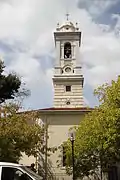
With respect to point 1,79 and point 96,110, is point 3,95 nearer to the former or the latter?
point 1,79

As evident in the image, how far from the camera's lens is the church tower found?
176 ft

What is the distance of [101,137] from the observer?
2467 cm

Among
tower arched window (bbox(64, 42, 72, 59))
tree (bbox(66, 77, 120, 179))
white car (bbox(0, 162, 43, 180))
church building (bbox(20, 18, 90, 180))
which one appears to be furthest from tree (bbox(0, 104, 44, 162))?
tower arched window (bbox(64, 42, 72, 59))

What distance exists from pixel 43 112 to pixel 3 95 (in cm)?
1276

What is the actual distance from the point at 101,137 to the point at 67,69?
31316 millimetres

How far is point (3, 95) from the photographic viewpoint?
21922 millimetres

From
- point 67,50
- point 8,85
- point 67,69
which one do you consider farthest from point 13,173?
point 67,50

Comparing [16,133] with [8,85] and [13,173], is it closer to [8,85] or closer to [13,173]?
[8,85]

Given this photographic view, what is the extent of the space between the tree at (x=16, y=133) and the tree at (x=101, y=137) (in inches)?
119

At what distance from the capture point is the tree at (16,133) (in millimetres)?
23656

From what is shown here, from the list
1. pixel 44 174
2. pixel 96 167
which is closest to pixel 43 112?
pixel 44 174

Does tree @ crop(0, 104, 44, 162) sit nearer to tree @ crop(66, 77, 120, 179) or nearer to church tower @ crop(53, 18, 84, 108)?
tree @ crop(66, 77, 120, 179)

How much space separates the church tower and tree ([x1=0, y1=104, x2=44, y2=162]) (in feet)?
80.9

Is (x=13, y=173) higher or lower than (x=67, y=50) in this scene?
lower
